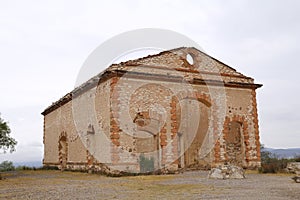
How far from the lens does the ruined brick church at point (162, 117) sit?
48.6 ft

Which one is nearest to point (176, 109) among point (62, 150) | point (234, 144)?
point (234, 144)

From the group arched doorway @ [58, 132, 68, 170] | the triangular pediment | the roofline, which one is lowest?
arched doorway @ [58, 132, 68, 170]

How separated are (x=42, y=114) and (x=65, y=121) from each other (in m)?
6.51

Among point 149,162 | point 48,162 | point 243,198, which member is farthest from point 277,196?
point 48,162

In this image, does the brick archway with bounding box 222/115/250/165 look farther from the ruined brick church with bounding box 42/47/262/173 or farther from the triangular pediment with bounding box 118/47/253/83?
the triangular pediment with bounding box 118/47/253/83

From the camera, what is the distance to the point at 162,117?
15.7 metres

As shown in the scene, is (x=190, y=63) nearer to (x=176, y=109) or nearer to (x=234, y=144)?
(x=176, y=109)

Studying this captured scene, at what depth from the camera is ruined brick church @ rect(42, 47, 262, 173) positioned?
14.8m

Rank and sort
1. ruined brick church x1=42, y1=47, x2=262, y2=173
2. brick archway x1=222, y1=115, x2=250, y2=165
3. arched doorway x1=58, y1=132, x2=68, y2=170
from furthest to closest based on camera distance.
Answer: arched doorway x1=58, y1=132, x2=68, y2=170 < brick archway x1=222, y1=115, x2=250, y2=165 < ruined brick church x1=42, y1=47, x2=262, y2=173

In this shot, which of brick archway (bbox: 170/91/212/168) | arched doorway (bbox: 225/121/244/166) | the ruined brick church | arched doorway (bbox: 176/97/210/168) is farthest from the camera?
arched doorway (bbox: 176/97/210/168)

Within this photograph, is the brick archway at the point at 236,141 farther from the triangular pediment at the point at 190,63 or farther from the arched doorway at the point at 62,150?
the arched doorway at the point at 62,150

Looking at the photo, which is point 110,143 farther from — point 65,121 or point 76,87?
point 65,121

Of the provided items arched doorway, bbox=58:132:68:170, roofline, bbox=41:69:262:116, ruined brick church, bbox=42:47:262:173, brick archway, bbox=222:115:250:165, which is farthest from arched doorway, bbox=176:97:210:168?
arched doorway, bbox=58:132:68:170

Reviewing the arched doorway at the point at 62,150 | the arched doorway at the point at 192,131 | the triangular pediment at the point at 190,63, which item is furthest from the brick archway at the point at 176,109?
the arched doorway at the point at 62,150
